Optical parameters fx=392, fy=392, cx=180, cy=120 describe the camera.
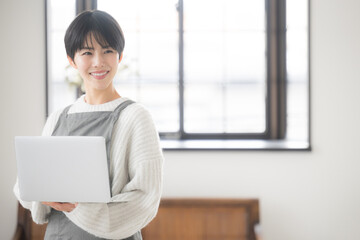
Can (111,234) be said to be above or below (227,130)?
below

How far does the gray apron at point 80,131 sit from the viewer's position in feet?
3.43

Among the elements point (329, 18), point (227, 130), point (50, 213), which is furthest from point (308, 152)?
point (50, 213)

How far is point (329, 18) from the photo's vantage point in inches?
89.3

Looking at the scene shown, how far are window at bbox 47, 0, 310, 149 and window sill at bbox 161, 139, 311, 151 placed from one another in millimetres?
85

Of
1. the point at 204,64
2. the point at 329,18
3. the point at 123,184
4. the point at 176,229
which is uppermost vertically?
the point at 329,18

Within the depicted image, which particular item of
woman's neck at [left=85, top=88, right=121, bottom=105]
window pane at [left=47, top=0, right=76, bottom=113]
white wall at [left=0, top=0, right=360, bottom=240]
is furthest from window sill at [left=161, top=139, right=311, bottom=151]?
woman's neck at [left=85, top=88, right=121, bottom=105]

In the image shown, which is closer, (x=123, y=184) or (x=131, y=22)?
(x=123, y=184)

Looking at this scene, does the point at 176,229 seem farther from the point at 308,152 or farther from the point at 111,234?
the point at 111,234

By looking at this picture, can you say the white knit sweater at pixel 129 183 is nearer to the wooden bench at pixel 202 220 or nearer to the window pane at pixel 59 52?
the wooden bench at pixel 202 220

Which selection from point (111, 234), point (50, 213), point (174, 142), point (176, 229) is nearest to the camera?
point (111, 234)

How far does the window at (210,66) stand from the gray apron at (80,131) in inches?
59.9

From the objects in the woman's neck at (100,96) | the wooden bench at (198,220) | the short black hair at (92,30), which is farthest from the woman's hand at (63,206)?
the wooden bench at (198,220)

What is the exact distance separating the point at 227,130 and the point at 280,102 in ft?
1.31

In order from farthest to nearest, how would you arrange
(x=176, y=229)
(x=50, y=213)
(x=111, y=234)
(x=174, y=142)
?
(x=174, y=142) → (x=176, y=229) → (x=50, y=213) → (x=111, y=234)
